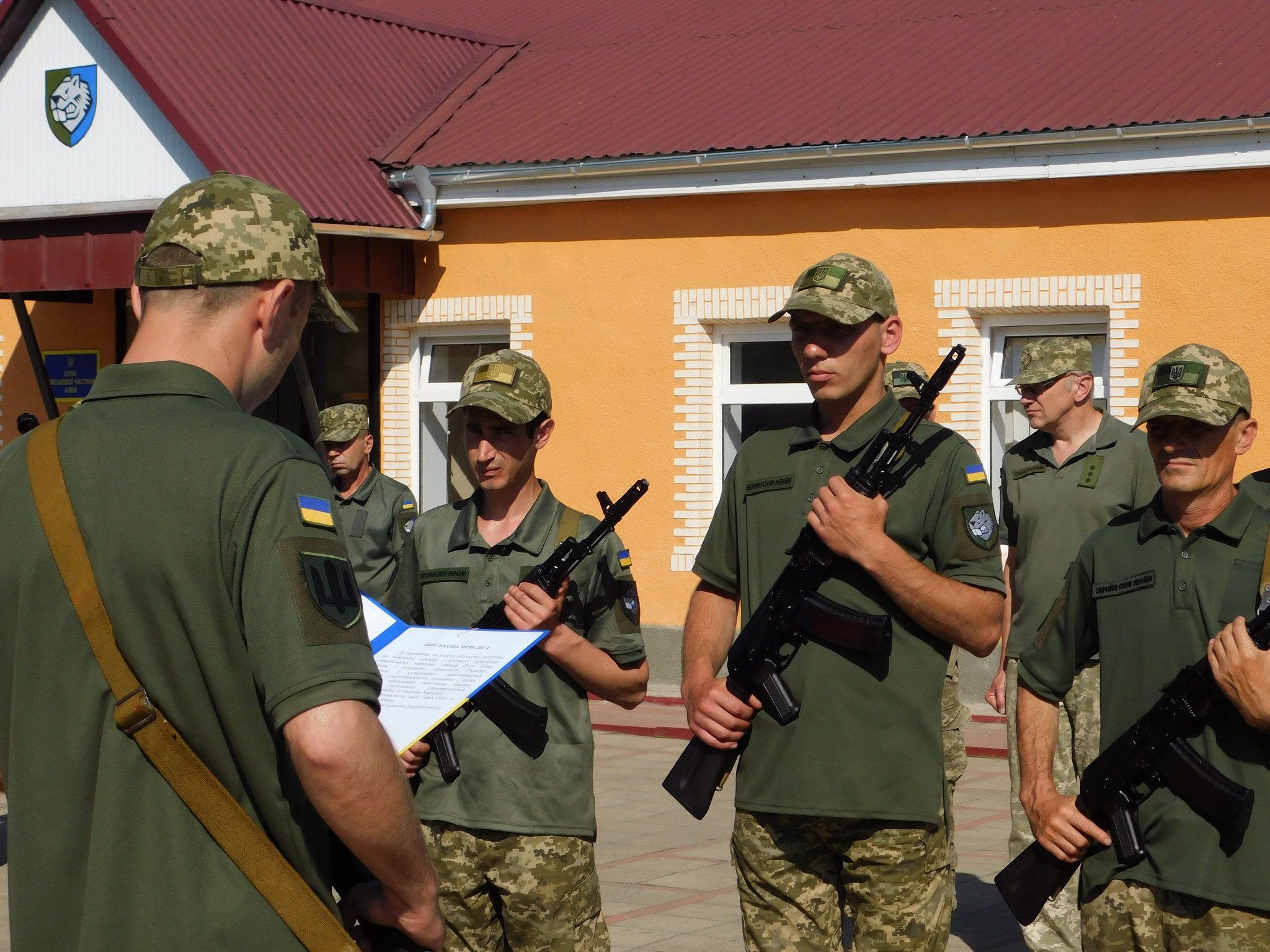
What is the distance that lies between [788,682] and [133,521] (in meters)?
2.01

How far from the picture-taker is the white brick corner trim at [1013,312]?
11.5m

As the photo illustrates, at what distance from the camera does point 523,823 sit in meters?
4.41

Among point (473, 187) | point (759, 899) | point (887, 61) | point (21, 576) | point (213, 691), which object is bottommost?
point (759, 899)

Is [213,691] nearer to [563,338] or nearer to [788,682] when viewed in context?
[788,682]

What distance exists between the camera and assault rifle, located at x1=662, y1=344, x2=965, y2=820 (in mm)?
3971

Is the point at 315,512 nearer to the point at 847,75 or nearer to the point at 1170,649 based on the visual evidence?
the point at 1170,649

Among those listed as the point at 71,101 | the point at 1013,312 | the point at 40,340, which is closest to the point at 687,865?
the point at 1013,312

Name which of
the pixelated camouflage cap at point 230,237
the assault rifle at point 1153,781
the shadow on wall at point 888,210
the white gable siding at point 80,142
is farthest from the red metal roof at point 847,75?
the pixelated camouflage cap at point 230,237

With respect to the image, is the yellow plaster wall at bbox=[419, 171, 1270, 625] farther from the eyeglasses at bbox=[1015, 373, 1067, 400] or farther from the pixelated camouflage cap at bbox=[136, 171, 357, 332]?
the pixelated camouflage cap at bbox=[136, 171, 357, 332]

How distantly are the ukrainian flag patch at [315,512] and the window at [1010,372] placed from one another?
9860 millimetres

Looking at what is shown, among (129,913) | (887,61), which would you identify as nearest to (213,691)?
(129,913)

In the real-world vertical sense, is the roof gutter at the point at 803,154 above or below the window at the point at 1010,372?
above

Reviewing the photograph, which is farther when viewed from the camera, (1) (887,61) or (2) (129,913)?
(1) (887,61)

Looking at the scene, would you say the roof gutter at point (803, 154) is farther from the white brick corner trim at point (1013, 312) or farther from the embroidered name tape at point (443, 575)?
the embroidered name tape at point (443, 575)
